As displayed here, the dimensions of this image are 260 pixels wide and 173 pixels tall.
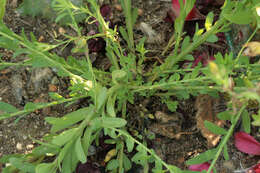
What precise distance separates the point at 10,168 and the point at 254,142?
86 centimetres

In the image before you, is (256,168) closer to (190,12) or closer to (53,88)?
(190,12)

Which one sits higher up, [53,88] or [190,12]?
[190,12]

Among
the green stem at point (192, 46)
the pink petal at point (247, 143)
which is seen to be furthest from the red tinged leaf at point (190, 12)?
the pink petal at point (247, 143)

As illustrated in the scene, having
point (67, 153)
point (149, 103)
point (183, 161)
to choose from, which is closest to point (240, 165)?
point (183, 161)

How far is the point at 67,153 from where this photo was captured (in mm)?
680

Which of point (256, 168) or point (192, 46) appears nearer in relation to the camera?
point (192, 46)

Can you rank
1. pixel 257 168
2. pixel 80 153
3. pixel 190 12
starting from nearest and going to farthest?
pixel 80 153 < pixel 257 168 < pixel 190 12

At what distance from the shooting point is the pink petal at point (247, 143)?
1046mm

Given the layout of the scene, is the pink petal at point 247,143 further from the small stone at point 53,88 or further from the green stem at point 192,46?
the small stone at point 53,88

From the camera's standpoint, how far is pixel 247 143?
1056 mm

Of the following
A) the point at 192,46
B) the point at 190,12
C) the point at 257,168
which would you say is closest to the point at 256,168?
the point at 257,168

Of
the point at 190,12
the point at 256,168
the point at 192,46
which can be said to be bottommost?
the point at 256,168

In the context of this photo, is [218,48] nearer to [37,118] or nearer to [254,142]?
[254,142]

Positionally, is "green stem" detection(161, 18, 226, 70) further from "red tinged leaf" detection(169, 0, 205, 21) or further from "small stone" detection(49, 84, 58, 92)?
"small stone" detection(49, 84, 58, 92)
